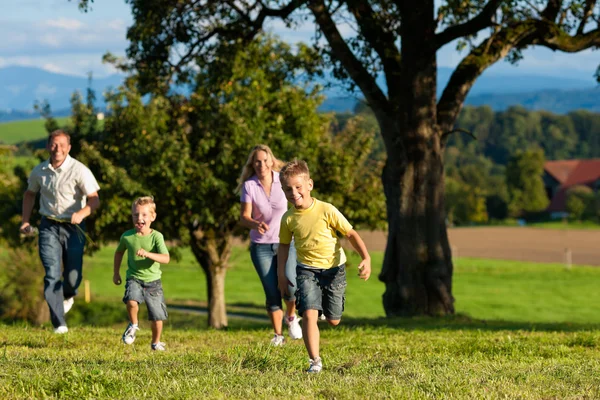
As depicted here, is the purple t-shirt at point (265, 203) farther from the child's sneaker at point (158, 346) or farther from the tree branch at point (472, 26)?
the tree branch at point (472, 26)

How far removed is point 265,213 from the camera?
9.36 m

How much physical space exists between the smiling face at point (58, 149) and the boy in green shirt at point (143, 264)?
5.97 feet

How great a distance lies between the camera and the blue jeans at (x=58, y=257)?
33.0ft

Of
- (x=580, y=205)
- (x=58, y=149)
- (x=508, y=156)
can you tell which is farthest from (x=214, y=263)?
(x=508, y=156)

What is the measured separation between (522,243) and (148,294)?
8144 centimetres

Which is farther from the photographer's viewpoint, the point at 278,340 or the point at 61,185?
the point at 61,185

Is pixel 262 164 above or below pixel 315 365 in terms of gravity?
above

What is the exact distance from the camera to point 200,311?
42844mm

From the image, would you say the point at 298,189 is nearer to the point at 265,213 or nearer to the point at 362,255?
the point at 362,255

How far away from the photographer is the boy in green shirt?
8.31 meters

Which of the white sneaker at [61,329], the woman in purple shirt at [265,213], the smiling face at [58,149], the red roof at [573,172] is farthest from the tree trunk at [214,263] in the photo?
the red roof at [573,172]

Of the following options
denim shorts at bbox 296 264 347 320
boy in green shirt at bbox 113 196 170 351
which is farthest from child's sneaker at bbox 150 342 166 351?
denim shorts at bbox 296 264 347 320

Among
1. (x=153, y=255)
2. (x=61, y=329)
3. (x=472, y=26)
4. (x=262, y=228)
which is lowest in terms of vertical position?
(x=61, y=329)

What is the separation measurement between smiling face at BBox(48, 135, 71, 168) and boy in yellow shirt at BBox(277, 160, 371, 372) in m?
3.70
